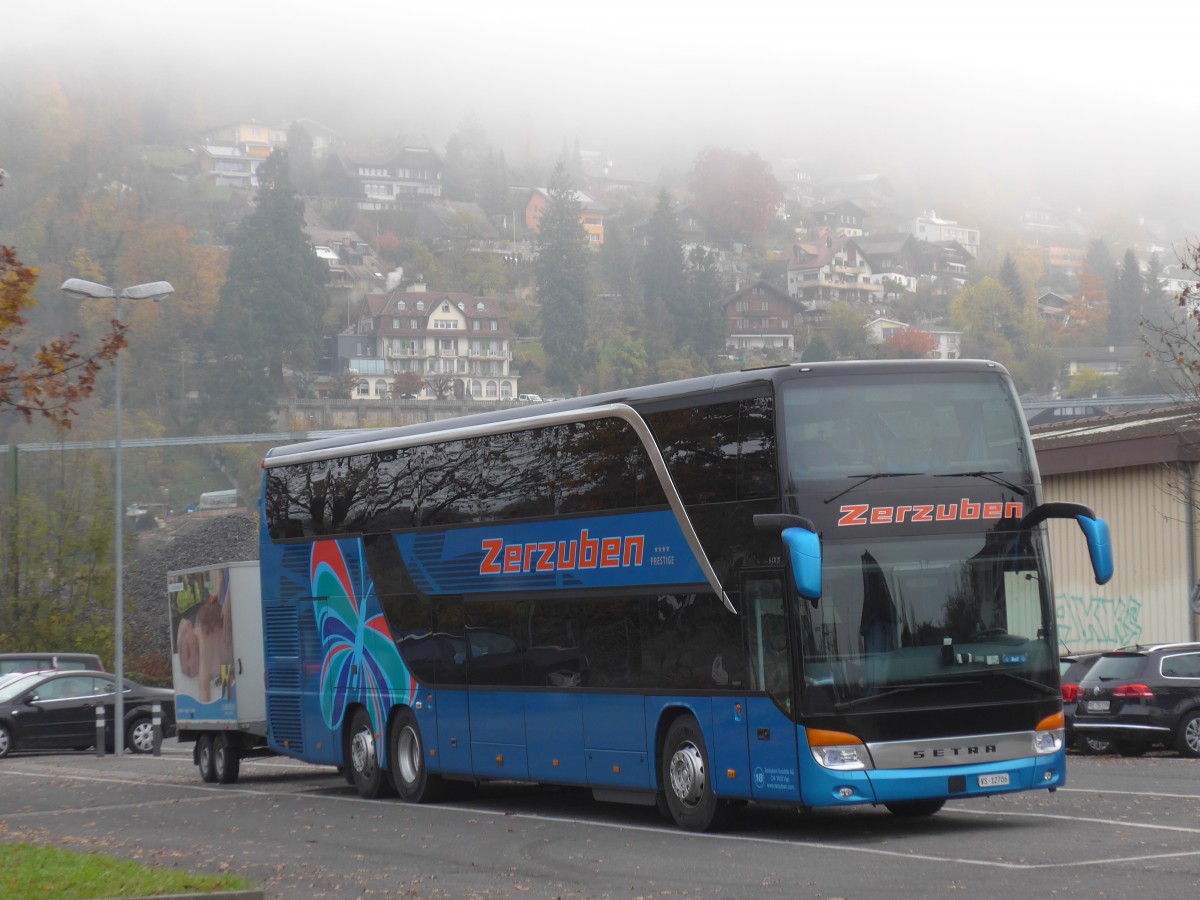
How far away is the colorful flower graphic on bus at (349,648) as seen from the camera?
20062mm

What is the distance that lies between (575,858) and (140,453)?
4817 inches

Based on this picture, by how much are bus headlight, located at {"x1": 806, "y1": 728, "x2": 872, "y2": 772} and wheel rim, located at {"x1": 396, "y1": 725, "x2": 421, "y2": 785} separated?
7.28 meters

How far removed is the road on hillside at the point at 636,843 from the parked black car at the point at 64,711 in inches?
450

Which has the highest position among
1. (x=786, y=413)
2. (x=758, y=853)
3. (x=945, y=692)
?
(x=786, y=413)

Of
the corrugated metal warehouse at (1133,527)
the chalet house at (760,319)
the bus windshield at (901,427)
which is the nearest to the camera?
the bus windshield at (901,427)

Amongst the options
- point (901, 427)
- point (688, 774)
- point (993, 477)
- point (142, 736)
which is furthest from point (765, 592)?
point (142, 736)

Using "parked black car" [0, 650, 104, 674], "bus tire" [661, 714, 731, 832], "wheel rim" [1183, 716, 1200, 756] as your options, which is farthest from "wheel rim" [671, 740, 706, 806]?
"parked black car" [0, 650, 104, 674]

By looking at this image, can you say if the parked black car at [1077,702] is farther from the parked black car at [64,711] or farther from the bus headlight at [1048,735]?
the parked black car at [64,711]

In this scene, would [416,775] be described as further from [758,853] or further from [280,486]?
[758,853]

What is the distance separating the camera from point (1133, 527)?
3078 cm

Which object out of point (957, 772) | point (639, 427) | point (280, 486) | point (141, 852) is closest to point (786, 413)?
point (639, 427)

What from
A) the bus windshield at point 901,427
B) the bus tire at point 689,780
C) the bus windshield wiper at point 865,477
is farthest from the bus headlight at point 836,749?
the bus windshield at point 901,427

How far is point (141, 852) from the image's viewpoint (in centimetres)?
1494

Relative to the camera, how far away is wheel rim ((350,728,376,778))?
20625mm
